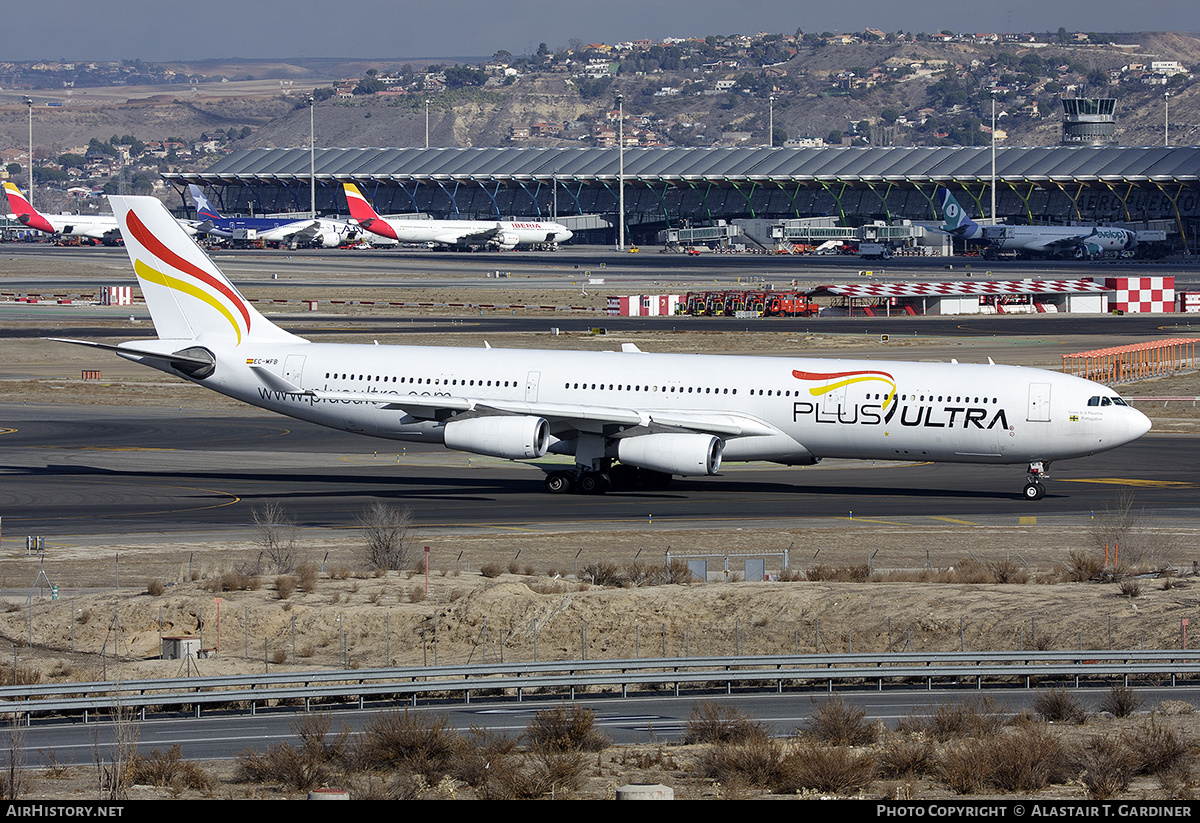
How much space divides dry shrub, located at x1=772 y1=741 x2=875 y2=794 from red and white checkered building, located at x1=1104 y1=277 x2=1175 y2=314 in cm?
10676

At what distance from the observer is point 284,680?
23.5 meters

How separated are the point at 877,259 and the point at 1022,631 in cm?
15994

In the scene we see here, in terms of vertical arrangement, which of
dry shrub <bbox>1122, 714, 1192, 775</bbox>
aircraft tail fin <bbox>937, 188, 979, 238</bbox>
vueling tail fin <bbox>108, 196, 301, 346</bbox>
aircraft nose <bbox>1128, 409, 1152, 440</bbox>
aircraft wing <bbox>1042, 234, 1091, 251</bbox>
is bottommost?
dry shrub <bbox>1122, 714, 1192, 775</bbox>

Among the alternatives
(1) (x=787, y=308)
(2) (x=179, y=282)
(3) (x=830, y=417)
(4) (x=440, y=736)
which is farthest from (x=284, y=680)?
(1) (x=787, y=308)

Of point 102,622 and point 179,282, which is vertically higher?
point 179,282

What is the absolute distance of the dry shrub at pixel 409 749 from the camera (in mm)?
19594

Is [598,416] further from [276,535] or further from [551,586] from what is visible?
[551,586]

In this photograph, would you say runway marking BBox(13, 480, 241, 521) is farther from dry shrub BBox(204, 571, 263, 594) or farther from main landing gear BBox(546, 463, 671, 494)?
dry shrub BBox(204, 571, 263, 594)

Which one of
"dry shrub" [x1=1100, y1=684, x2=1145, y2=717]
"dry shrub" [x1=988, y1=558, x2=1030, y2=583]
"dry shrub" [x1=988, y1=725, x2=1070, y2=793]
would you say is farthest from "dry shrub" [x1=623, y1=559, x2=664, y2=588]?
"dry shrub" [x1=988, y1=725, x2=1070, y2=793]

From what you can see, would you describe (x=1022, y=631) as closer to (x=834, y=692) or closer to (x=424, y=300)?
(x=834, y=692)

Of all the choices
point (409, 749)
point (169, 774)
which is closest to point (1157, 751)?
point (409, 749)

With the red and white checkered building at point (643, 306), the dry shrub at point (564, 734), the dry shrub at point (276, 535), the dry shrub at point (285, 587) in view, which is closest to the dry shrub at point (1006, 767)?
the dry shrub at point (564, 734)

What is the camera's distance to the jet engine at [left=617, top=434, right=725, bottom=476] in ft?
150
